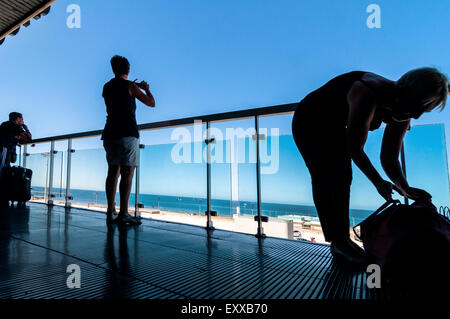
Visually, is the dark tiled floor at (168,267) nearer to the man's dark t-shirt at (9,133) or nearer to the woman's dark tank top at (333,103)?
the woman's dark tank top at (333,103)

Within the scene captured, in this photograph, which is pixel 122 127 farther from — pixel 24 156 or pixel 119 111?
pixel 24 156

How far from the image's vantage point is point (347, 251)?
1.23 m

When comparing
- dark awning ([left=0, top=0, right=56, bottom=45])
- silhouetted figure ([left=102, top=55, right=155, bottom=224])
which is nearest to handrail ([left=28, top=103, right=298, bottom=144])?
silhouetted figure ([left=102, top=55, right=155, bottom=224])

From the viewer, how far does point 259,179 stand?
7.23ft

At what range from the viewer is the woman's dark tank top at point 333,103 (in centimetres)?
117

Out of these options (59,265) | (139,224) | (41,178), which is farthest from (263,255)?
(41,178)

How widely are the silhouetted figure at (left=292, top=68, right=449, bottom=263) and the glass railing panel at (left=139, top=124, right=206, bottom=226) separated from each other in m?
1.51

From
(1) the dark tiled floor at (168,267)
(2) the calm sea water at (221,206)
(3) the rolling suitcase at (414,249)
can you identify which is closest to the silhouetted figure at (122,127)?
(2) the calm sea water at (221,206)

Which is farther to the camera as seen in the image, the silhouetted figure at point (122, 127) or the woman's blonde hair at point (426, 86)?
the silhouetted figure at point (122, 127)

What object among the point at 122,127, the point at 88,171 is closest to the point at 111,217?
the point at 122,127

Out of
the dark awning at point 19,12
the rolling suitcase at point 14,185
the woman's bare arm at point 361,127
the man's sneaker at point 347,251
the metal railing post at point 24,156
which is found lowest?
the man's sneaker at point 347,251

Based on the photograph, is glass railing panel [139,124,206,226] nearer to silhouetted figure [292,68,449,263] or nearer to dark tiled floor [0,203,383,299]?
dark tiled floor [0,203,383,299]
